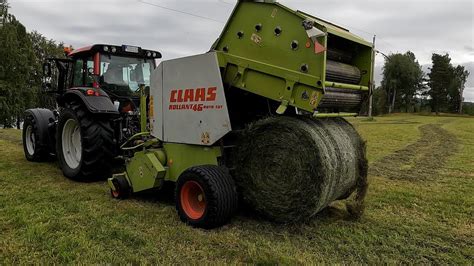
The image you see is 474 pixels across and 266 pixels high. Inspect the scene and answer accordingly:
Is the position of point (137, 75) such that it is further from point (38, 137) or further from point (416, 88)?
point (416, 88)

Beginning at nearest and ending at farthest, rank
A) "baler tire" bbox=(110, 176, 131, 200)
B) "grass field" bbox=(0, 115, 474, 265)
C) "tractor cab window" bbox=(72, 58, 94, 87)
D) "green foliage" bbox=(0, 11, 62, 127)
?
"grass field" bbox=(0, 115, 474, 265) → "baler tire" bbox=(110, 176, 131, 200) → "tractor cab window" bbox=(72, 58, 94, 87) → "green foliage" bbox=(0, 11, 62, 127)

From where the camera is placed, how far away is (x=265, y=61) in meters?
3.95

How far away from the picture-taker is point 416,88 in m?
62.9

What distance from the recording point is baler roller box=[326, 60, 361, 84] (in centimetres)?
391

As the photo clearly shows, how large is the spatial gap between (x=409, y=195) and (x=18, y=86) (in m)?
35.4

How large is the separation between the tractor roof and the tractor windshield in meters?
0.09

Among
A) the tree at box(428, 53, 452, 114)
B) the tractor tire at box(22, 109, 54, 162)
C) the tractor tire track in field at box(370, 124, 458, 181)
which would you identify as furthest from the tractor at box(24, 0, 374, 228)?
the tree at box(428, 53, 452, 114)

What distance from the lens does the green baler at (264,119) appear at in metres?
3.67

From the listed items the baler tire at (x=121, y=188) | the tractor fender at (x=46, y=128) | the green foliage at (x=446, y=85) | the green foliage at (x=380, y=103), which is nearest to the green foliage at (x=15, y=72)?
the tractor fender at (x=46, y=128)

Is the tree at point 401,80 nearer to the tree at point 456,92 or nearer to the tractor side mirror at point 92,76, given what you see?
the tree at point 456,92

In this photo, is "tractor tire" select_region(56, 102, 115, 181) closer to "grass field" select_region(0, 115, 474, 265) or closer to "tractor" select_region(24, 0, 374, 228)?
"grass field" select_region(0, 115, 474, 265)

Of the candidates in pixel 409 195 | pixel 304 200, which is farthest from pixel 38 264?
pixel 409 195

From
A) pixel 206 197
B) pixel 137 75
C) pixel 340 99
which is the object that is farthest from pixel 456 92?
pixel 206 197

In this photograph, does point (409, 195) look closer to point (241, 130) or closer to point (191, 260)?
point (241, 130)
